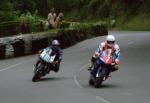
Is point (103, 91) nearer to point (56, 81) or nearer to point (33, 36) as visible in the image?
point (56, 81)

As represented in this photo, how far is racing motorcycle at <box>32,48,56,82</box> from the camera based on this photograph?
21.2m

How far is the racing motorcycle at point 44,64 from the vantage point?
21219mm

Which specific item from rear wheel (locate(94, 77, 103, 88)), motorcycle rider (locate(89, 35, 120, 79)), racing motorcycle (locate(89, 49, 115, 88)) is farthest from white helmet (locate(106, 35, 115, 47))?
rear wheel (locate(94, 77, 103, 88))

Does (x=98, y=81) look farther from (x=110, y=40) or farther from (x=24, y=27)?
(x=24, y=27)

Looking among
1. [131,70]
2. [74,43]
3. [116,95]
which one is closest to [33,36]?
[74,43]

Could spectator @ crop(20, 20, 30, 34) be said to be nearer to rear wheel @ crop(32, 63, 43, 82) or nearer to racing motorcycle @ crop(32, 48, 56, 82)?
racing motorcycle @ crop(32, 48, 56, 82)

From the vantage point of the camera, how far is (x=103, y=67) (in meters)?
19.0

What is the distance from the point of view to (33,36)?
120 ft

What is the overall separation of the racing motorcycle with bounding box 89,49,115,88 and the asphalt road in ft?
1.16

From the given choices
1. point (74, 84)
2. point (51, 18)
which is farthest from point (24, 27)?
point (74, 84)

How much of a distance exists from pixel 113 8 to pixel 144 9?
4836mm

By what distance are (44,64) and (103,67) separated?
332cm

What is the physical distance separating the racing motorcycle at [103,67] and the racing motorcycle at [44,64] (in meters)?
2.74

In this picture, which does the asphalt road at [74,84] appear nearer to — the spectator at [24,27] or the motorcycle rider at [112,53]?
the motorcycle rider at [112,53]
